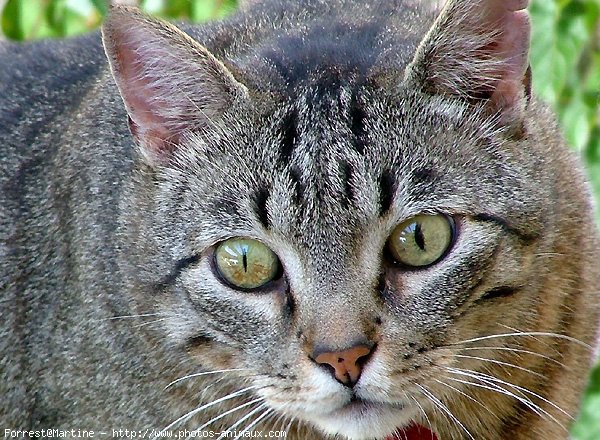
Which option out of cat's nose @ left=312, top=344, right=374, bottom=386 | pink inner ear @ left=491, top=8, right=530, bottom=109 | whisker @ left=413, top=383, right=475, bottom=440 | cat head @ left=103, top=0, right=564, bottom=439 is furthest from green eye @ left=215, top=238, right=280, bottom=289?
pink inner ear @ left=491, top=8, right=530, bottom=109

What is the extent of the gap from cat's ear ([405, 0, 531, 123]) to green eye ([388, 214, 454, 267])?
0.28 m

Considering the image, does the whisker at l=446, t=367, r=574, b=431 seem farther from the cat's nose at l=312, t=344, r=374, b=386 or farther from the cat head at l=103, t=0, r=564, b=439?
the cat's nose at l=312, t=344, r=374, b=386

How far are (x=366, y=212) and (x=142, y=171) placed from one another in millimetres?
548

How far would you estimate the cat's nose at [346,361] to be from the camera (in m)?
1.74

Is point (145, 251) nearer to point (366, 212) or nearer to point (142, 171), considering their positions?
point (142, 171)

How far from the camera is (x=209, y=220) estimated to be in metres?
1.93

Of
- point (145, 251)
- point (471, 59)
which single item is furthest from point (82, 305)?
point (471, 59)

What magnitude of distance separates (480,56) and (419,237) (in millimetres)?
386

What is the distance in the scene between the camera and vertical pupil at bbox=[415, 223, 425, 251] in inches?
73.4

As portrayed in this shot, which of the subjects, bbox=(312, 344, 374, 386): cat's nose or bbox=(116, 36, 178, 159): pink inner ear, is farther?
bbox=(116, 36, 178, 159): pink inner ear

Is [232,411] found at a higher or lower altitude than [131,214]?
lower

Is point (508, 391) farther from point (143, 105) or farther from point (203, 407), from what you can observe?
point (143, 105)

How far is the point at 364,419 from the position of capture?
185cm

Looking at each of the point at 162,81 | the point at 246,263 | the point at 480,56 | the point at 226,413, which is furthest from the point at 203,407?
the point at 480,56
